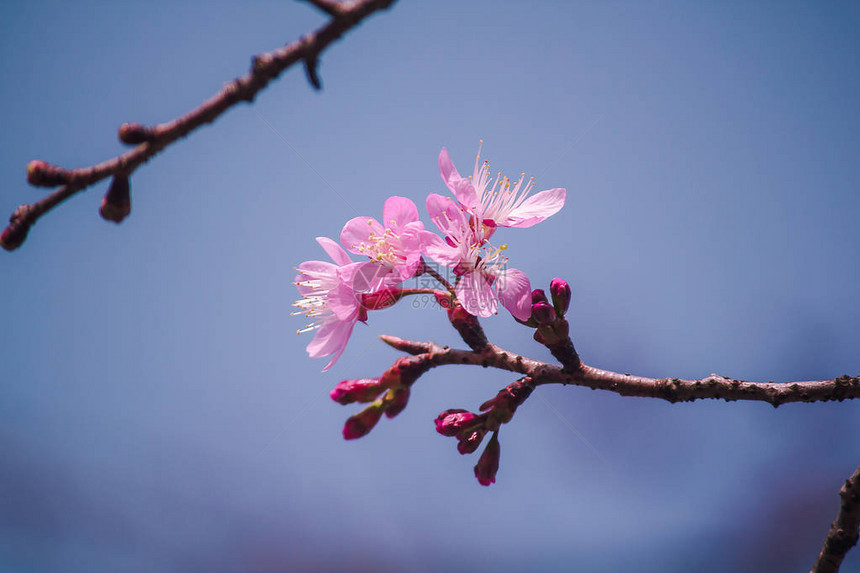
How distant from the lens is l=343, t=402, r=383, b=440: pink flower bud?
1.14 meters

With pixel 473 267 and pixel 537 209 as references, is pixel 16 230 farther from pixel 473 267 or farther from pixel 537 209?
pixel 537 209

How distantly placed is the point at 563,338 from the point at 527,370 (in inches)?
4.1

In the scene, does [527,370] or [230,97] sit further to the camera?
[527,370]

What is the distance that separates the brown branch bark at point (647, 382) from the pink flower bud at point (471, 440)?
0.15m

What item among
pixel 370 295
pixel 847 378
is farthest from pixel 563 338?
pixel 847 378

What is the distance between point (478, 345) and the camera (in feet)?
4.00

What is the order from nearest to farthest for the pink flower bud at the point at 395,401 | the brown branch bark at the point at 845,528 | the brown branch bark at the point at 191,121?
1. the brown branch bark at the point at 191,121
2. the brown branch bark at the point at 845,528
3. the pink flower bud at the point at 395,401

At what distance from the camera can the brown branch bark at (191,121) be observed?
63 cm

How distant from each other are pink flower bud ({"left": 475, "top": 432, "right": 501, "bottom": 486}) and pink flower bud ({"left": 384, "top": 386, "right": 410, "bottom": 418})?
0.81 ft

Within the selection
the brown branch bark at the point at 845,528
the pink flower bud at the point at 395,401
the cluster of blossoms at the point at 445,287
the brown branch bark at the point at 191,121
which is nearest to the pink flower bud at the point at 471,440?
the cluster of blossoms at the point at 445,287

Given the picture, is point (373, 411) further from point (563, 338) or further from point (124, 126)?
point (124, 126)

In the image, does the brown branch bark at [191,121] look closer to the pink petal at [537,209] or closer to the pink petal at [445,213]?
the pink petal at [445,213]

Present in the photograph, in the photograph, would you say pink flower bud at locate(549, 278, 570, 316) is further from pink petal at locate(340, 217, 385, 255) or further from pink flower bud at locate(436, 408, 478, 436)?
pink petal at locate(340, 217, 385, 255)

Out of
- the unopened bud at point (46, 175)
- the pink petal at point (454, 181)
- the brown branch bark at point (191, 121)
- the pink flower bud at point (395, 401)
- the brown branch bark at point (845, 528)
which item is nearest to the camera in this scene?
the brown branch bark at point (191, 121)
